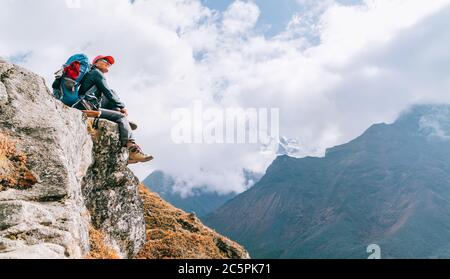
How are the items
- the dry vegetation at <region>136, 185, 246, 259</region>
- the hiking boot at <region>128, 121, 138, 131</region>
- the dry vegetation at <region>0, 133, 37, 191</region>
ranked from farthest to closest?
the dry vegetation at <region>136, 185, 246, 259</region> < the hiking boot at <region>128, 121, 138, 131</region> < the dry vegetation at <region>0, 133, 37, 191</region>

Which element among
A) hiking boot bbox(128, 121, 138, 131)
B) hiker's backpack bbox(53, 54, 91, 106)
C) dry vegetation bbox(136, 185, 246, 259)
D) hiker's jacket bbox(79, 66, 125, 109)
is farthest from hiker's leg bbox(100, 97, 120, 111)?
dry vegetation bbox(136, 185, 246, 259)

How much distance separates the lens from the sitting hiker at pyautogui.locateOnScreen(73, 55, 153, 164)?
1697cm

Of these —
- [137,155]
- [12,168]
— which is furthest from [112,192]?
[12,168]

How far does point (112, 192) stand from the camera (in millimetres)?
18969

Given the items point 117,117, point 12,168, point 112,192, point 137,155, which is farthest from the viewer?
point 137,155

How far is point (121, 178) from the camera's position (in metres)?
19.6

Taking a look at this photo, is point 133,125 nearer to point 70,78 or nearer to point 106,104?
point 106,104

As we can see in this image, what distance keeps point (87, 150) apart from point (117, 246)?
4.30m

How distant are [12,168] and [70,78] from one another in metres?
5.37

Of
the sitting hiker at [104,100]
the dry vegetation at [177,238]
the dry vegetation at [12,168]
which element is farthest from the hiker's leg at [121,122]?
the dry vegetation at [177,238]

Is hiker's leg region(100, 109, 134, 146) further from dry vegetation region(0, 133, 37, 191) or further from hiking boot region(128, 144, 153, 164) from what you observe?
dry vegetation region(0, 133, 37, 191)

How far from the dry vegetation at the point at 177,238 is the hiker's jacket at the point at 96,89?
750 centimetres
